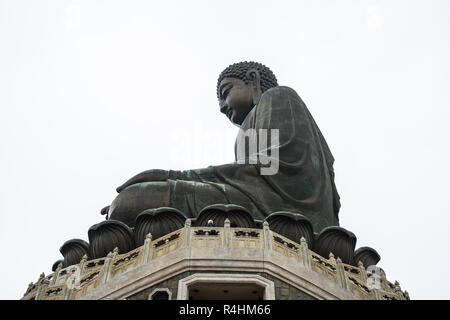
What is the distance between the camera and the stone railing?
1121 centimetres

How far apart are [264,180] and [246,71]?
21.5 ft

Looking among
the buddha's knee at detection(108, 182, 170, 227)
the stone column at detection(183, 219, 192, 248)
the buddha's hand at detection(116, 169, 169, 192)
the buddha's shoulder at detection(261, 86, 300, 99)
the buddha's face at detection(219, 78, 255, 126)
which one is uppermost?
the buddha's face at detection(219, 78, 255, 126)

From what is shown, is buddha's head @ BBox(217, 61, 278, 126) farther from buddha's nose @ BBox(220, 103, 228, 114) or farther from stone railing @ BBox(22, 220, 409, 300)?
stone railing @ BBox(22, 220, 409, 300)

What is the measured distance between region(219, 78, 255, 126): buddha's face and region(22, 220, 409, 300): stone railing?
378 inches

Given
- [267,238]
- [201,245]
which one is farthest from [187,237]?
[267,238]

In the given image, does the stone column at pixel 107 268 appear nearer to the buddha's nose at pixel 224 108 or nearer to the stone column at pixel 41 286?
the stone column at pixel 41 286

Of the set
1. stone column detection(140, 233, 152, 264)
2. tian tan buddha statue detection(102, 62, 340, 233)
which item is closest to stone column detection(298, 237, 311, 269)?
tian tan buddha statue detection(102, 62, 340, 233)

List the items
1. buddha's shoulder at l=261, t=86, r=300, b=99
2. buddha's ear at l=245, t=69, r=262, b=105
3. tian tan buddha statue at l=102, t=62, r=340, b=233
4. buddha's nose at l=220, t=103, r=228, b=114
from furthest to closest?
buddha's nose at l=220, t=103, r=228, b=114
buddha's ear at l=245, t=69, r=262, b=105
buddha's shoulder at l=261, t=86, r=300, b=99
tian tan buddha statue at l=102, t=62, r=340, b=233

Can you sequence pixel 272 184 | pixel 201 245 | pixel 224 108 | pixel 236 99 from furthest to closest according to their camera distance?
pixel 224 108, pixel 236 99, pixel 272 184, pixel 201 245

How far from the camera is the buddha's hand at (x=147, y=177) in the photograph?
15.0 metres

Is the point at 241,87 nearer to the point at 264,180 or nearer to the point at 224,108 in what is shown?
the point at 224,108

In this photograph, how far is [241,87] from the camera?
21.2 metres

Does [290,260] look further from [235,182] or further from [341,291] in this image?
[235,182]

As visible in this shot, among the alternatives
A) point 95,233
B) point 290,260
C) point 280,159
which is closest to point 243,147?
point 280,159
